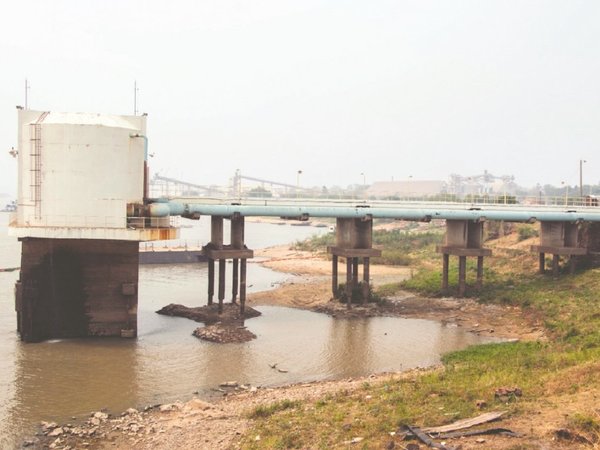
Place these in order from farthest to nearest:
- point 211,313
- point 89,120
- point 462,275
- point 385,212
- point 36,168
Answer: point 462,275
point 385,212
point 211,313
point 89,120
point 36,168

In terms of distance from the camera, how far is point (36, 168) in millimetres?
29031

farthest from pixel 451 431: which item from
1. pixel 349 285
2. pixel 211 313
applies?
pixel 349 285

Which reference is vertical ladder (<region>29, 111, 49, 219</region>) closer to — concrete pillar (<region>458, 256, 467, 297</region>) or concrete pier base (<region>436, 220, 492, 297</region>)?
concrete pier base (<region>436, 220, 492, 297</region>)

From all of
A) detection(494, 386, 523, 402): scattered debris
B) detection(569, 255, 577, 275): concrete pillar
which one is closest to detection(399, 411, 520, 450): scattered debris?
detection(494, 386, 523, 402): scattered debris

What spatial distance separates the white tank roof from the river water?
984 cm

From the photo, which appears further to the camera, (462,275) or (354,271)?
(462,275)

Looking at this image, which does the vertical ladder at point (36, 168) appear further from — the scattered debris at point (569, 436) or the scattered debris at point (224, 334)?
the scattered debris at point (569, 436)

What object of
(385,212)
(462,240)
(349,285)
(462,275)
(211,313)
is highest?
(385,212)

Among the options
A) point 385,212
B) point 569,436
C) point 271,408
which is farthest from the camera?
point 385,212

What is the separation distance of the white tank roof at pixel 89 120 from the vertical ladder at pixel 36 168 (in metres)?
0.59

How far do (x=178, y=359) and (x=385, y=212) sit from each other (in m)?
15.7

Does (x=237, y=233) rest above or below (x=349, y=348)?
above

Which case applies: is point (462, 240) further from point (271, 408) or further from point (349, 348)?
point (271, 408)

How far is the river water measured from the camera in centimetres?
2191
